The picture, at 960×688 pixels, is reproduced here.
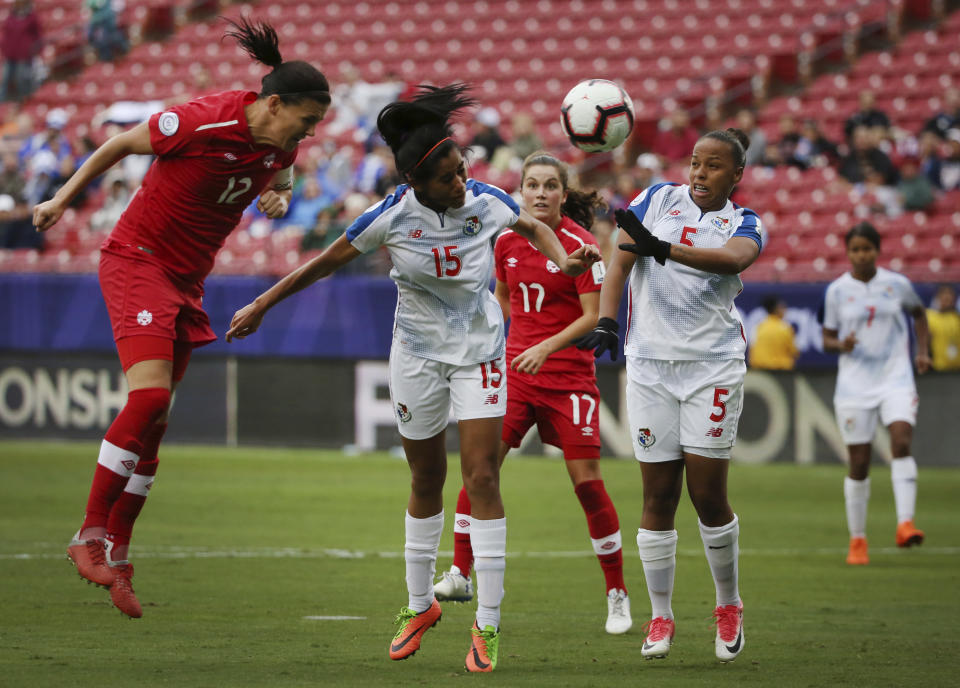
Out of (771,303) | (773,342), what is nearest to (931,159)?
(771,303)

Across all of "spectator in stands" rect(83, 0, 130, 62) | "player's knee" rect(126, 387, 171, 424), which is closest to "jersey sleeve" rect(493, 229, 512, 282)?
"player's knee" rect(126, 387, 171, 424)

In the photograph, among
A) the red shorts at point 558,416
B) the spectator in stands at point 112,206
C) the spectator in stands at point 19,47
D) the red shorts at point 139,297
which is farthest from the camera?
the spectator in stands at point 19,47

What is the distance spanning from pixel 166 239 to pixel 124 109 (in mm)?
18012

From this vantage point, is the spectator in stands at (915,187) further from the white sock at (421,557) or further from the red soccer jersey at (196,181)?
the white sock at (421,557)

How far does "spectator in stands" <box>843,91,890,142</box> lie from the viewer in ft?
64.0

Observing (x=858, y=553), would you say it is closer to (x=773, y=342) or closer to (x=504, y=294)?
(x=504, y=294)

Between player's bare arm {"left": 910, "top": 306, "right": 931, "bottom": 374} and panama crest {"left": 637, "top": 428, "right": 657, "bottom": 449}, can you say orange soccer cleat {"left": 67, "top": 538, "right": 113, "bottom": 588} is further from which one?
player's bare arm {"left": 910, "top": 306, "right": 931, "bottom": 374}

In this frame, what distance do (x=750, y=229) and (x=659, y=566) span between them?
1.57m

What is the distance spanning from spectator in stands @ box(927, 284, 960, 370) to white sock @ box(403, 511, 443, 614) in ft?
35.7

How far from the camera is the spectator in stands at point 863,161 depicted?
1888 cm

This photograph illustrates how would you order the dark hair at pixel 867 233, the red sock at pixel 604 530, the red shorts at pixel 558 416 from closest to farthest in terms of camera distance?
the red sock at pixel 604 530 < the red shorts at pixel 558 416 < the dark hair at pixel 867 233

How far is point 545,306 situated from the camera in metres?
8.34

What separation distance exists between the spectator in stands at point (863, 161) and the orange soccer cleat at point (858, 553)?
9.63 metres

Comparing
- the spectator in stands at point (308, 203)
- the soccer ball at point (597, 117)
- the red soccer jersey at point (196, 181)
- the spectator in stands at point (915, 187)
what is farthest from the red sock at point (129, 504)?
the spectator in stands at point (915, 187)
